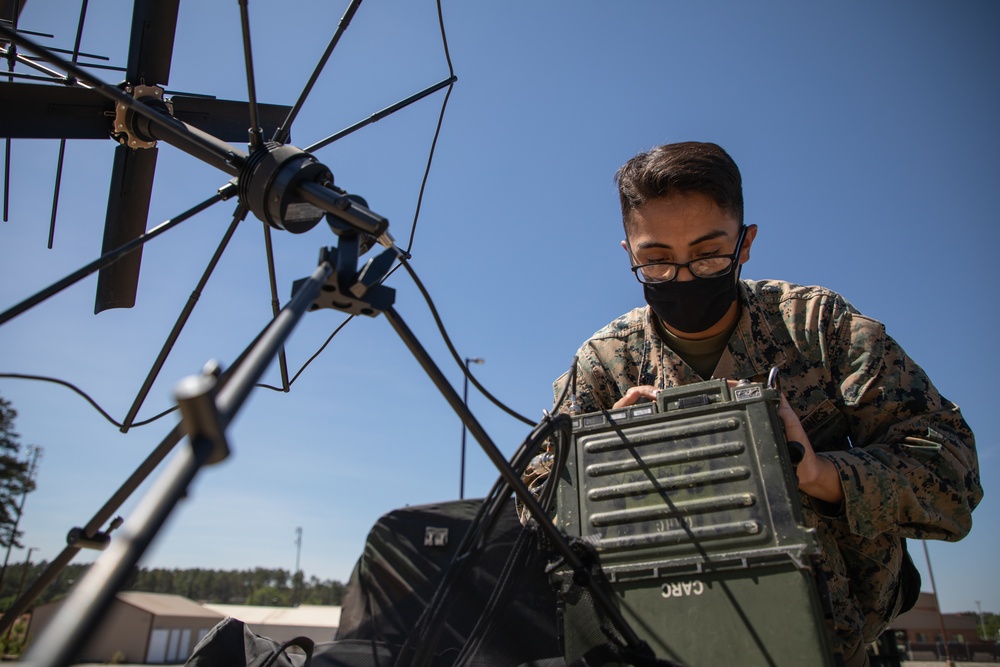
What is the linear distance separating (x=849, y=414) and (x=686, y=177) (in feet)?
3.23

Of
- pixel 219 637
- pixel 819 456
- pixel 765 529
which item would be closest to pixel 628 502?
pixel 765 529

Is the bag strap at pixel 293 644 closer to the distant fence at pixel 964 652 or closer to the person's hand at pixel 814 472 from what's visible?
the person's hand at pixel 814 472

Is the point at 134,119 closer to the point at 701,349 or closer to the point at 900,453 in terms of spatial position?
the point at 701,349

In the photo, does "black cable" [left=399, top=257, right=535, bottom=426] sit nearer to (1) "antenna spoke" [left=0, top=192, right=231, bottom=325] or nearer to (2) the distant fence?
(1) "antenna spoke" [left=0, top=192, right=231, bottom=325]

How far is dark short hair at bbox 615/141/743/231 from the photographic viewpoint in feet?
8.04

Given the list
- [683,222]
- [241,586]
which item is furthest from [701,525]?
[241,586]

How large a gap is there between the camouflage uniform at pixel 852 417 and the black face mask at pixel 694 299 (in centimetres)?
15

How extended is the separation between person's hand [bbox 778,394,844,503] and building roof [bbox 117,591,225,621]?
35349 mm

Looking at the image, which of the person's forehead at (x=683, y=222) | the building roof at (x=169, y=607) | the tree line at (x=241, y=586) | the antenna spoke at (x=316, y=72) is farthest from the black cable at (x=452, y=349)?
the tree line at (x=241, y=586)

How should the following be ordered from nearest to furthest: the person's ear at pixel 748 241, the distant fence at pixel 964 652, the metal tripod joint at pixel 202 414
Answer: the metal tripod joint at pixel 202 414 < the person's ear at pixel 748 241 < the distant fence at pixel 964 652

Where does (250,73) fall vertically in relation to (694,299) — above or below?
above

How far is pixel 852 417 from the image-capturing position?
7.36ft

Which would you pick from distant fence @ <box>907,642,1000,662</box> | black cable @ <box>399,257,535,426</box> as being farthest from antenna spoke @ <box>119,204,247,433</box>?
distant fence @ <box>907,642,1000,662</box>

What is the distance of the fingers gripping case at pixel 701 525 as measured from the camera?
1323 millimetres
